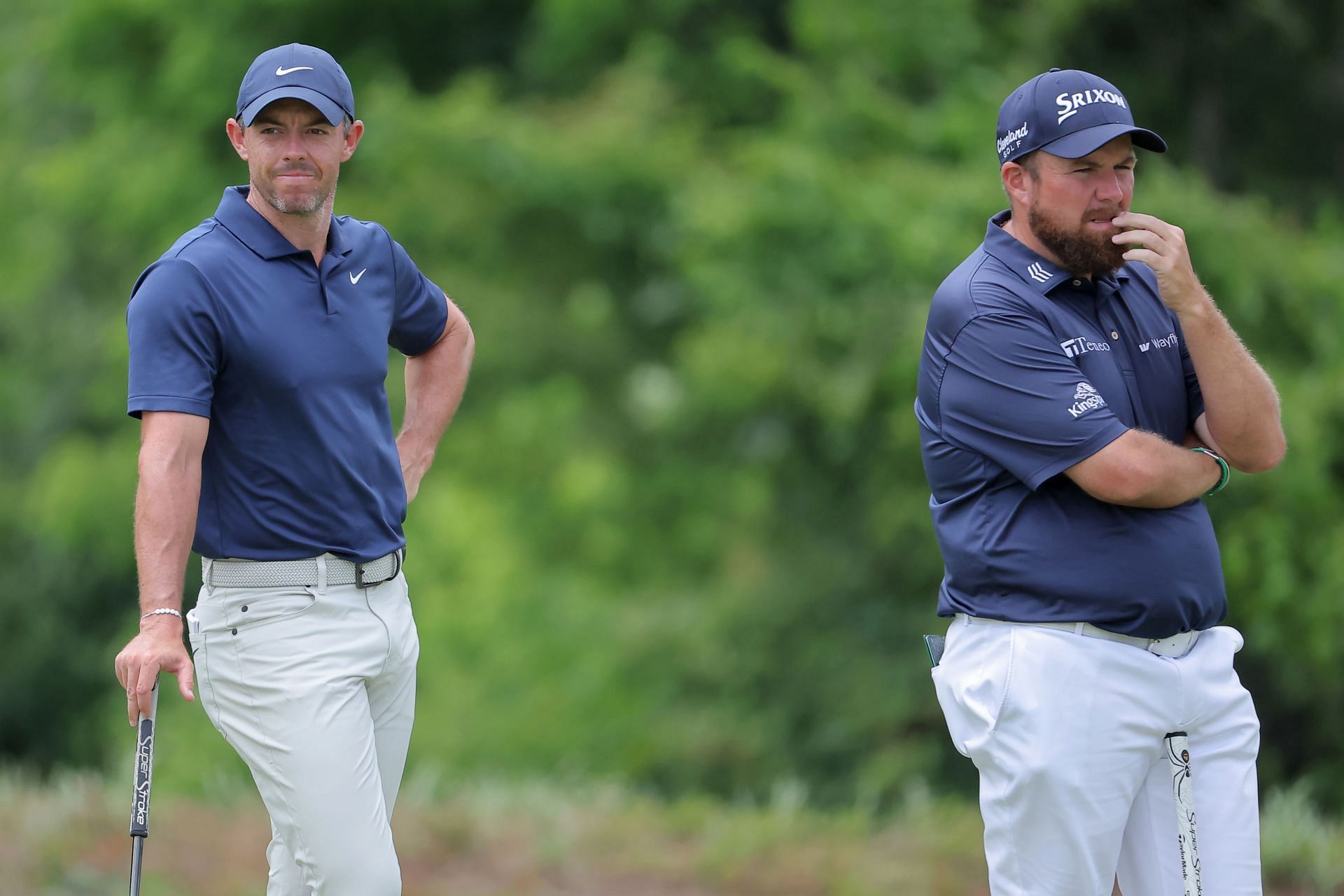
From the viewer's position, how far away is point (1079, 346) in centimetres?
319

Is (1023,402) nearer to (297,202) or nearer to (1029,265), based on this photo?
(1029,265)

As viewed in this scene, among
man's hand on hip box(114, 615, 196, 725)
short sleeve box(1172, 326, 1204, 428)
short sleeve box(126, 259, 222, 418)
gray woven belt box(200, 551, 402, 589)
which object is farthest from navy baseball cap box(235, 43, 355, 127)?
short sleeve box(1172, 326, 1204, 428)

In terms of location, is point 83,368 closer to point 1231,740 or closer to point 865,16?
point 865,16

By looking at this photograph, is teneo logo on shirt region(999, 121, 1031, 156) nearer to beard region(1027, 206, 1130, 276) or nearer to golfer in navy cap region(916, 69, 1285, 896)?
golfer in navy cap region(916, 69, 1285, 896)

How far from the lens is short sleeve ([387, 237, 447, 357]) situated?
373cm

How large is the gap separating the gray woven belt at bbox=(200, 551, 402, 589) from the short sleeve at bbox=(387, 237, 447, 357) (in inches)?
24.1

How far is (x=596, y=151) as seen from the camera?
10.9 m

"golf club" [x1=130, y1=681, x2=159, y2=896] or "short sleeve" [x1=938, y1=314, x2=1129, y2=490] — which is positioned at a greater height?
"short sleeve" [x1=938, y1=314, x2=1129, y2=490]

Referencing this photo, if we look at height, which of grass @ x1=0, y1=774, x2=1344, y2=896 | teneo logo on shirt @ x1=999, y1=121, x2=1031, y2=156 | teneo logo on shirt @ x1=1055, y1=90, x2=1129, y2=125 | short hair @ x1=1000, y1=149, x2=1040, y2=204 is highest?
teneo logo on shirt @ x1=1055, y1=90, x2=1129, y2=125

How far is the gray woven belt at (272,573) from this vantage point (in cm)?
326

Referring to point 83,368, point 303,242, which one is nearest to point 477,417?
point 83,368

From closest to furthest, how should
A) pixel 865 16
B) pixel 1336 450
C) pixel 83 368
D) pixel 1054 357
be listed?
pixel 1054 357, pixel 1336 450, pixel 865 16, pixel 83 368

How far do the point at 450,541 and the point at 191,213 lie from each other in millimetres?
3692

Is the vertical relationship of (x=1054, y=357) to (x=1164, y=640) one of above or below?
above
